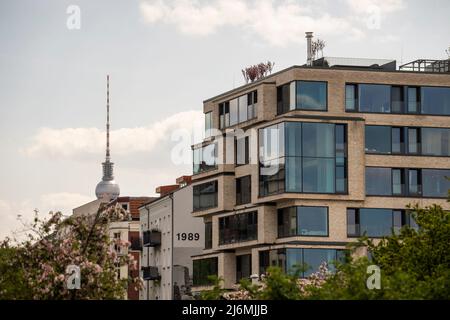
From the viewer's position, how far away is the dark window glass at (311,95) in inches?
3794

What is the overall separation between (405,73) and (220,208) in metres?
16.5

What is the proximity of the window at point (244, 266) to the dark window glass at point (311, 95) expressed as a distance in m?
11.3

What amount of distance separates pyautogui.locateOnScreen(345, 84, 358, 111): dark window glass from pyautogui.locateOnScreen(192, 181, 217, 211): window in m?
13.3

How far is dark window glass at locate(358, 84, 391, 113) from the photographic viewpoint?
9769 cm

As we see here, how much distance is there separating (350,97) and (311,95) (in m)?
2.77

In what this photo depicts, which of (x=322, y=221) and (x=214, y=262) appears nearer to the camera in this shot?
(x=322, y=221)

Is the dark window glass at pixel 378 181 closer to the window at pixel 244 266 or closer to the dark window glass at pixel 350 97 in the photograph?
the dark window glass at pixel 350 97

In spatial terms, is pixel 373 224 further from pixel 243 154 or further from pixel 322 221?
pixel 243 154

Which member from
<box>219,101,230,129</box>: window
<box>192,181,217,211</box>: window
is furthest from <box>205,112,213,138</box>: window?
<box>192,181,217,211</box>: window

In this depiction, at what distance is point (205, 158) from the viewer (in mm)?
107938

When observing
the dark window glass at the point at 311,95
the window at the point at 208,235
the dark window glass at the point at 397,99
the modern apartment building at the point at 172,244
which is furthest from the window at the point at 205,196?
the dark window glass at the point at 397,99
